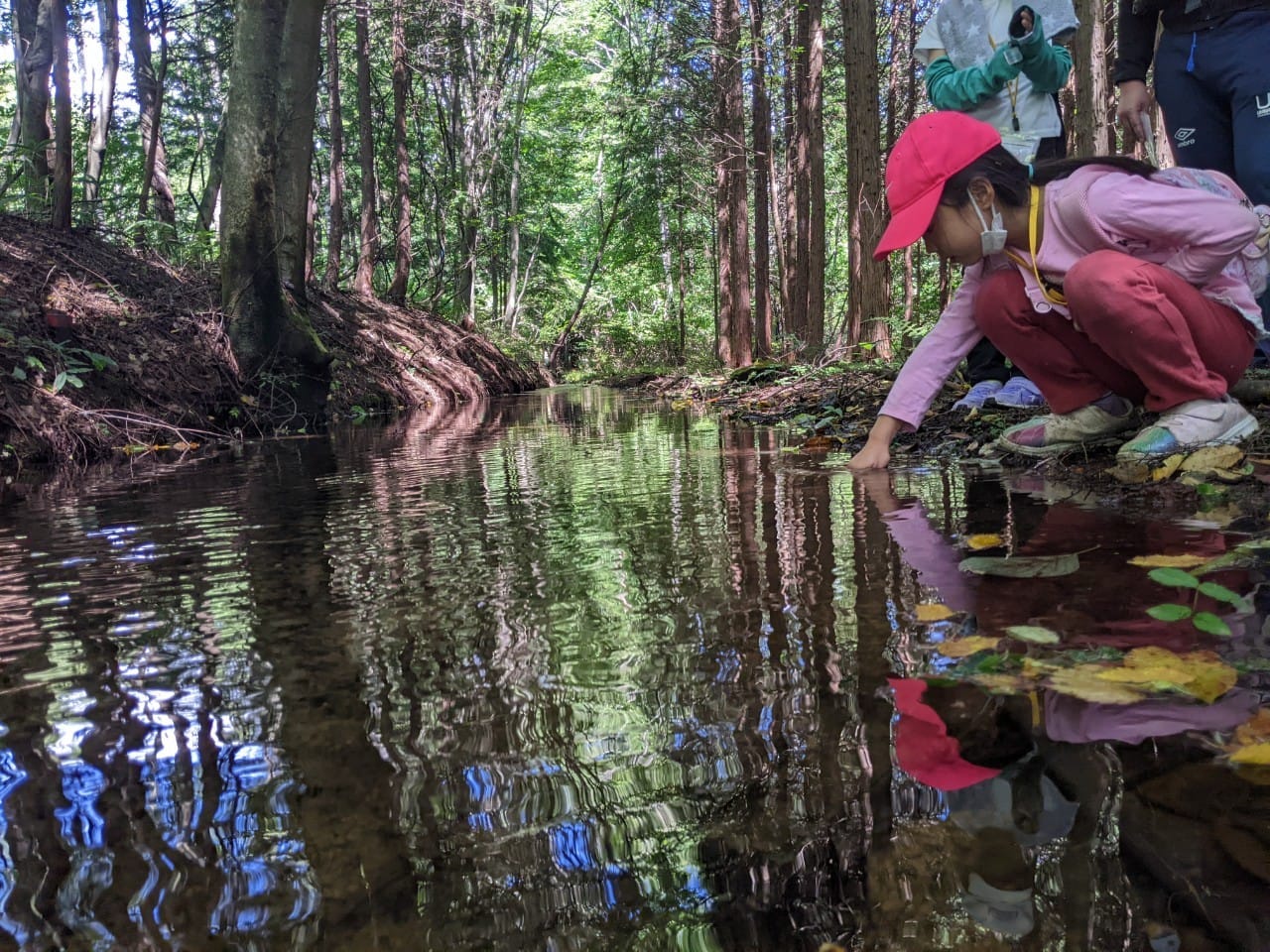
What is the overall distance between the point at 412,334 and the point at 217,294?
5.88m

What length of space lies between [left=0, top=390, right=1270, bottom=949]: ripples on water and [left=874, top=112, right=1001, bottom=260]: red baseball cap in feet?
2.75

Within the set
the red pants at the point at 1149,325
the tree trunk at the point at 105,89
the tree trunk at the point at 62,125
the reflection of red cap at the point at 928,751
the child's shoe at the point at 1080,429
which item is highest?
the tree trunk at the point at 105,89

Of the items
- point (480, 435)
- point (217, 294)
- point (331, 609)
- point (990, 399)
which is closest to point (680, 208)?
point (217, 294)

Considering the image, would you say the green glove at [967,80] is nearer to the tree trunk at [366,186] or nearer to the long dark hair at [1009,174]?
the long dark hair at [1009,174]

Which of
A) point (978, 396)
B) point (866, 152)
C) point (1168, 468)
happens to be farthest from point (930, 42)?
point (866, 152)

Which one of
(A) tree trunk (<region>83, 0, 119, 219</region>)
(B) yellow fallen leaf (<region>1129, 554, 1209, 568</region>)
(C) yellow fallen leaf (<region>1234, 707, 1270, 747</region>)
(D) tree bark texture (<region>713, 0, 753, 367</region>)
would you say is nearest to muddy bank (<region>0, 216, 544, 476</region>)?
(B) yellow fallen leaf (<region>1129, 554, 1209, 568</region>)

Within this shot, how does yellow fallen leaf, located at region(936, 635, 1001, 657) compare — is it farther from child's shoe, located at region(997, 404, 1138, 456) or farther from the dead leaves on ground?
child's shoe, located at region(997, 404, 1138, 456)

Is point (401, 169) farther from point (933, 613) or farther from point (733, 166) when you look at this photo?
point (933, 613)

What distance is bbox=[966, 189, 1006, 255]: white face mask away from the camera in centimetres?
251

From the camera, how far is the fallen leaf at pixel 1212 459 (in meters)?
2.26

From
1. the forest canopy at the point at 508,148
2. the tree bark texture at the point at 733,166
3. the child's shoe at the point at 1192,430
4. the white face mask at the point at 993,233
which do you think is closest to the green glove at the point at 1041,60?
the white face mask at the point at 993,233

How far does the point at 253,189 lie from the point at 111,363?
1.76m

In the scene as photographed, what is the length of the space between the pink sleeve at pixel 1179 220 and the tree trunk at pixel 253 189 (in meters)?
6.17

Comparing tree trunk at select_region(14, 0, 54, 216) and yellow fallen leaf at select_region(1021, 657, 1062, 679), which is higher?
tree trunk at select_region(14, 0, 54, 216)
